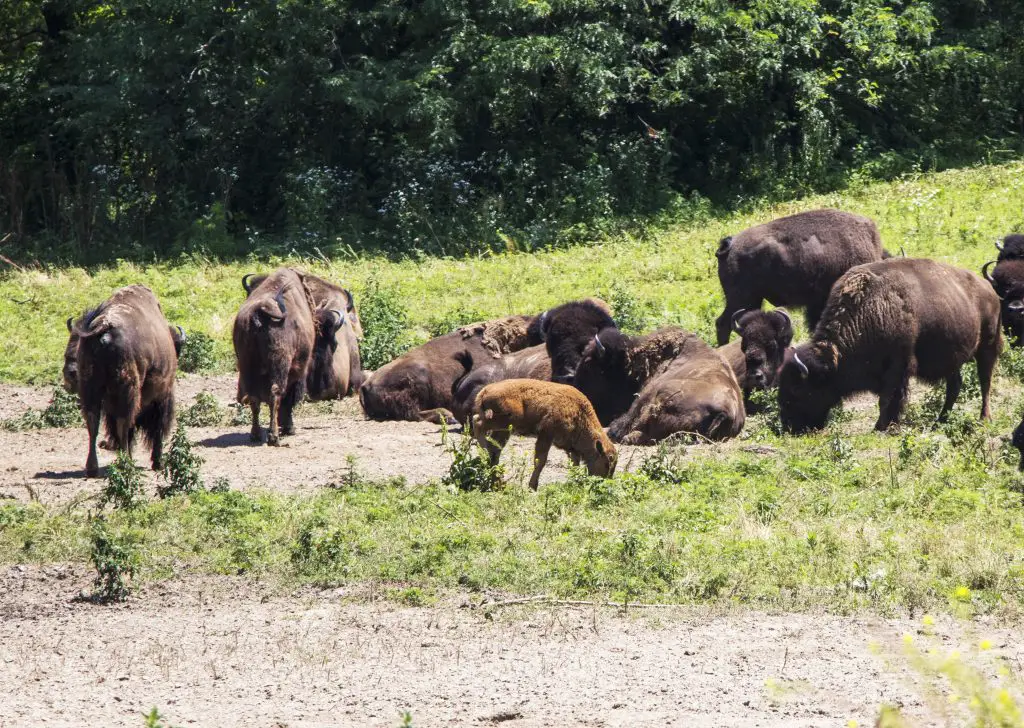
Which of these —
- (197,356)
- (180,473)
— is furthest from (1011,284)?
(180,473)

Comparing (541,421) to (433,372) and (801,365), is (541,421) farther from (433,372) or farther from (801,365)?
(433,372)

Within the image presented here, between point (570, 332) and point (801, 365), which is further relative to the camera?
point (570, 332)

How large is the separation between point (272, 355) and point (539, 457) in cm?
383

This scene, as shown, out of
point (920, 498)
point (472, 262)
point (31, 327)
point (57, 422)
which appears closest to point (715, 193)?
point (472, 262)

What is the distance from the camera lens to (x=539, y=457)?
1118cm

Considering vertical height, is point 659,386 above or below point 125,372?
below

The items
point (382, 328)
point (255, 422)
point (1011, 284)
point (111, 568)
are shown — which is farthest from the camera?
point (382, 328)

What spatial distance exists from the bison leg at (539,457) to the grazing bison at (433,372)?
14.2 ft

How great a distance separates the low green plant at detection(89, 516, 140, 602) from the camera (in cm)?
849

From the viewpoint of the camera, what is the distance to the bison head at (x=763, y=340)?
573 inches

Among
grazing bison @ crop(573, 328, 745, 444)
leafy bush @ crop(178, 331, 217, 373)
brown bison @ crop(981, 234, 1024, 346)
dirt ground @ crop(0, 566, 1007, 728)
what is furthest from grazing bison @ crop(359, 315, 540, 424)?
dirt ground @ crop(0, 566, 1007, 728)

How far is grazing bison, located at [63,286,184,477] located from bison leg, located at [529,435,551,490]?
11.1 ft

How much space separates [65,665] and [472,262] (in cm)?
1640

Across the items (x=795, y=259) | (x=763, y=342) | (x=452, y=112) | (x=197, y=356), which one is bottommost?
(x=197, y=356)
